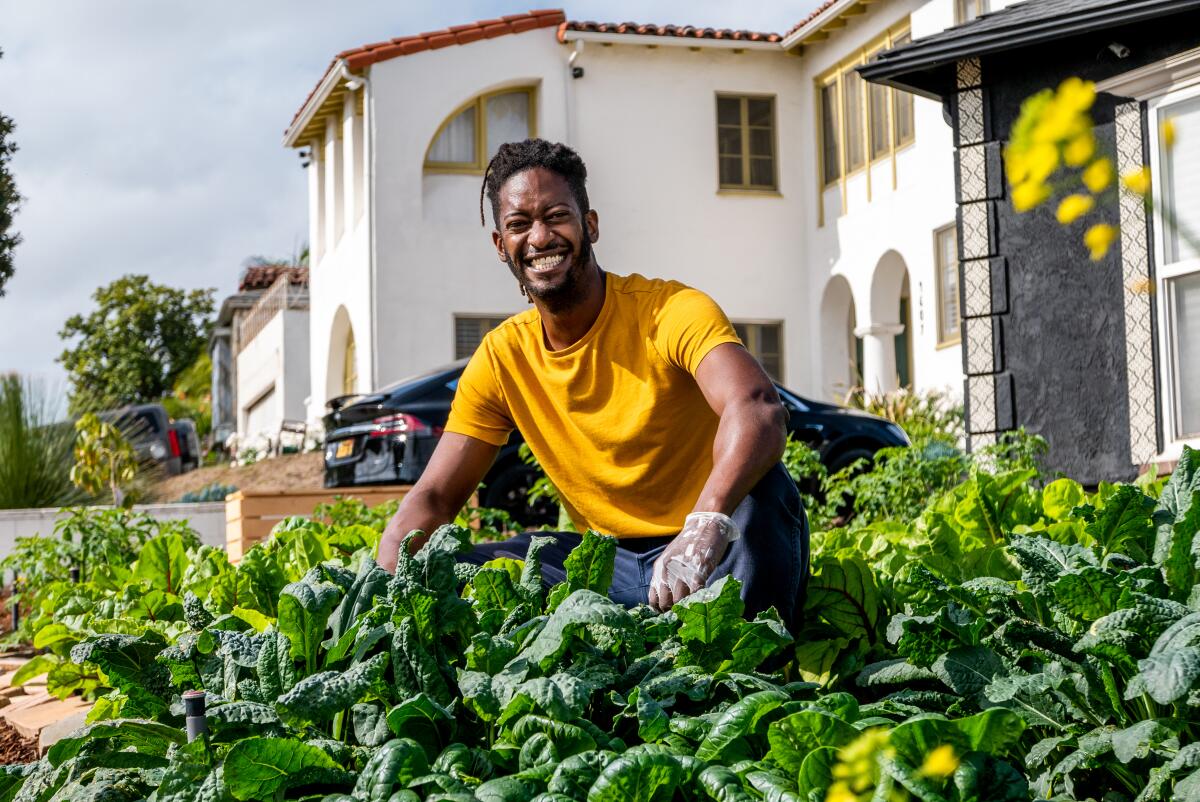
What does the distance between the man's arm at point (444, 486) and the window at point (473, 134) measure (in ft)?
49.4

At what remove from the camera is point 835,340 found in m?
18.8

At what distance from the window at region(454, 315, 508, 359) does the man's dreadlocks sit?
14.6 metres

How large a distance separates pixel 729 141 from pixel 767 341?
278cm

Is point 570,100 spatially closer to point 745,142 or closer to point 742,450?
point 745,142

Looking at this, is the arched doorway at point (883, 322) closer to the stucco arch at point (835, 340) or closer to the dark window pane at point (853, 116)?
the stucco arch at point (835, 340)

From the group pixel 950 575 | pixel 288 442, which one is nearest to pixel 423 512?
pixel 950 575

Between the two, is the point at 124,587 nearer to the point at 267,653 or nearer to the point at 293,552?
the point at 293,552

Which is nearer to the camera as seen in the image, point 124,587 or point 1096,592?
point 1096,592

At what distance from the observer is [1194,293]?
8312mm

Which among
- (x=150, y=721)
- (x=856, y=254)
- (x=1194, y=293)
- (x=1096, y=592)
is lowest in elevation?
(x=150, y=721)

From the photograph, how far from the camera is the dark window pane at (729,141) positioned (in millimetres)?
19016

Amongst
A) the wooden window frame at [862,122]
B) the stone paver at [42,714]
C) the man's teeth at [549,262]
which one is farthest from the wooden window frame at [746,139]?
the man's teeth at [549,262]

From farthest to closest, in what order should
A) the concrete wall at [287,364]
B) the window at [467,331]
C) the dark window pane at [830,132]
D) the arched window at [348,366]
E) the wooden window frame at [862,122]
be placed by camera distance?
the concrete wall at [287,364] → the arched window at [348,366] → the dark window pane at [830,132] → the window at [467,331] → the wooden window frame at [862,122]

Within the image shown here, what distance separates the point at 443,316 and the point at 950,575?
15.2 m
